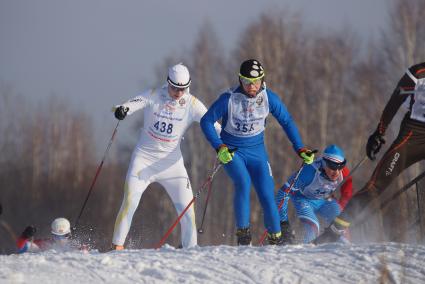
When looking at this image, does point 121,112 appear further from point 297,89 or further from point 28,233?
point 297,89

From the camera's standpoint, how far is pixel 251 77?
10367 mm

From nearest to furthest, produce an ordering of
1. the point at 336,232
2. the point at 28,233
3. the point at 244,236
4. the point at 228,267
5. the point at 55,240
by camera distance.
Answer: the point at 228,267 < the point at 336,232 < the point at 244,236 < the point at 28,233 < the point at 55,240

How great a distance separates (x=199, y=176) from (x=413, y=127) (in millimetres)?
28500

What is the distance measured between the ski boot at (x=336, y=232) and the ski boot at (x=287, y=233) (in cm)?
73

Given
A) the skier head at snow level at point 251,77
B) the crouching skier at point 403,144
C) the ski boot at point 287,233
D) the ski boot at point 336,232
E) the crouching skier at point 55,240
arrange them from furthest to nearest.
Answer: the crouching skier at point 55,240 → the ski boot at point 287,233 → the skier head at snow level at point 251,77 → the ski boot at point 336,232 → the crouching skier at point 403,144

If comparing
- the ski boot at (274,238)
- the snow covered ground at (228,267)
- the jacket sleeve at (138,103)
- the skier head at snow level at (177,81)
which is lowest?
the snow covered ground at (228,267)

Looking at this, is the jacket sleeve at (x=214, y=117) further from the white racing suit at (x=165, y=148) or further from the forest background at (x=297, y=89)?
the forest background at (x=297, y=89)

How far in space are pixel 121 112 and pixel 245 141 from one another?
159cm

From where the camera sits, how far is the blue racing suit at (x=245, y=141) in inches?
412

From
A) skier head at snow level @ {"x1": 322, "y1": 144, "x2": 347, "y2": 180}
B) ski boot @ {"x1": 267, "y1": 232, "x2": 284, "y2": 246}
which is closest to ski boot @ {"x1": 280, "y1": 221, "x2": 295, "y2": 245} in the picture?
ski boot @ {"x1": 267, "y1": 232, "x2": 284, "y2": 246}

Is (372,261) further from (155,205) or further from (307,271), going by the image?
(155,205)

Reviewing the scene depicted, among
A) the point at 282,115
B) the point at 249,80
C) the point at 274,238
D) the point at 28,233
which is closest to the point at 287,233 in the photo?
the point at 274,238

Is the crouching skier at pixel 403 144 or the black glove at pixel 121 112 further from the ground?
the black glove at pixel 121 112

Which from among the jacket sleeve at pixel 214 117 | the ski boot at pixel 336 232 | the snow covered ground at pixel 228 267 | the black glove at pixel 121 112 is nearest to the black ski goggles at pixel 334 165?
the ski boot at pixel 336 232
